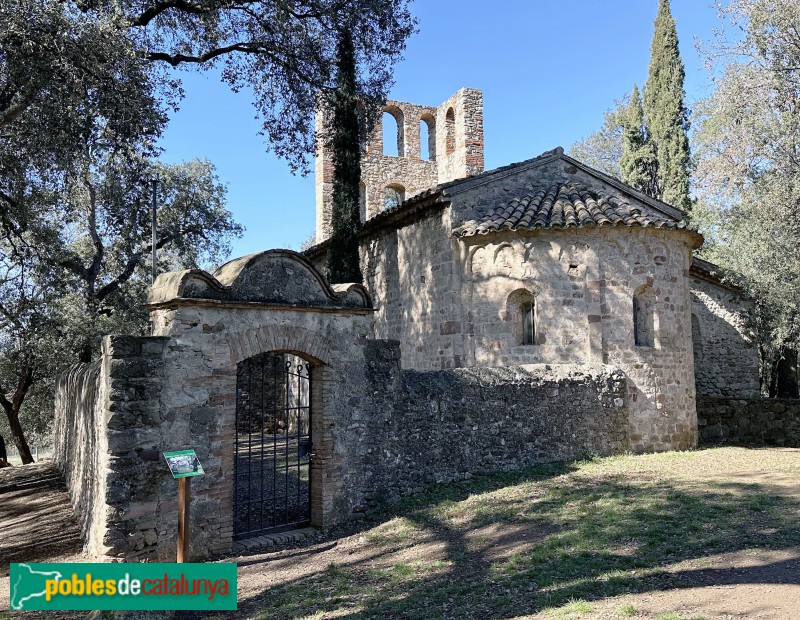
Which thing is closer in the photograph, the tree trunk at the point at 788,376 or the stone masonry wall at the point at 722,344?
the stone masonry wall at the point at 722,344

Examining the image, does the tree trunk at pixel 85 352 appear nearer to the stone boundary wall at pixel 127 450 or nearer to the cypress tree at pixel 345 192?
the cypress tree at pixel 345 192

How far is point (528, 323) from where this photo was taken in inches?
499

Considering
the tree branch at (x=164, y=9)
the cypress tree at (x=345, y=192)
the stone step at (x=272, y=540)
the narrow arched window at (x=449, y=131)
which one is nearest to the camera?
the stone step at (x=272, y=540)

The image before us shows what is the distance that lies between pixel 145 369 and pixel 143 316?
13.2 meters

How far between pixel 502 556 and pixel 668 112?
2246cm

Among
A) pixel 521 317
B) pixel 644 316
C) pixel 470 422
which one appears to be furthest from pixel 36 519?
pixel 644 316

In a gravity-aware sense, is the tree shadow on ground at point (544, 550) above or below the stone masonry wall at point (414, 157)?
below

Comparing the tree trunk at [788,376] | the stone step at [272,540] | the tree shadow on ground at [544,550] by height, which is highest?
the tree trunk at [788,376]

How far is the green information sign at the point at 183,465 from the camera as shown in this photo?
18.7 feet

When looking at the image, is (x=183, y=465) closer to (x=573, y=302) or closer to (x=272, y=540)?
(x=272, y=540)

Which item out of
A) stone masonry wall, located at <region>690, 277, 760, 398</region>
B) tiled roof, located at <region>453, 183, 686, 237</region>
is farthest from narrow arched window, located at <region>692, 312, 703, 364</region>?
tiled roof, located at <region>453, 183, 686, 237</region>

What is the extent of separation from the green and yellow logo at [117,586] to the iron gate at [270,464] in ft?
6.03

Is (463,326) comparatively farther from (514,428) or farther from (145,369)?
(145,369)

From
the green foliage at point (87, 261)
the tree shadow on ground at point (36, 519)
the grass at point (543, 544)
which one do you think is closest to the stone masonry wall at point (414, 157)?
the green foliage at point (87, 261)
